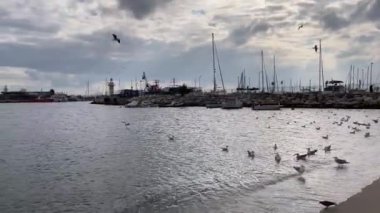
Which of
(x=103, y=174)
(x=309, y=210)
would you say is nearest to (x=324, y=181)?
(x=309, y=210)

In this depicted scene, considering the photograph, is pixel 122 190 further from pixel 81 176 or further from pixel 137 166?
pixel 137 166

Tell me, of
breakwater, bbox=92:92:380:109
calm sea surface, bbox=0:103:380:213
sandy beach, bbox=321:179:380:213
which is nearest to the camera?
sandy beach, bbox=321:179:380:213

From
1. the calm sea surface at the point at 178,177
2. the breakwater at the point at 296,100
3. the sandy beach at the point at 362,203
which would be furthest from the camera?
the breakwater at the point at 296,100

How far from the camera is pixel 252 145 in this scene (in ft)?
137

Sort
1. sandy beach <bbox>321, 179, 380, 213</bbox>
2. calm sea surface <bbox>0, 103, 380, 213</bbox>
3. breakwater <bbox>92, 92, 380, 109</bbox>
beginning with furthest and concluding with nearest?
breakwater <bbox>92, 92, 380, 109</bbox>, calm sea surface <bbox>0, 103, 380, 213</bbox>, sandy beach <bbox>321, 179, 380, 213</bbox>

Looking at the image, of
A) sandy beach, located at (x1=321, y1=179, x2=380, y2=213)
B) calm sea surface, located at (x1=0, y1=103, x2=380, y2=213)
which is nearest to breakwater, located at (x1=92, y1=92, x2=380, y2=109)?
calm sea surface, located at (x1=0, y1=103, x2=380, y2=213)

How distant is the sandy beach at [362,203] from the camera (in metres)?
15.7

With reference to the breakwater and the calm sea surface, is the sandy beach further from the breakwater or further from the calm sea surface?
the breakwater

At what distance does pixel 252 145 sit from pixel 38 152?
17.7 metres

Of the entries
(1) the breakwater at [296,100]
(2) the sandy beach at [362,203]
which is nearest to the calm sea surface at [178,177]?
(2) the sandy beach at [362,203]

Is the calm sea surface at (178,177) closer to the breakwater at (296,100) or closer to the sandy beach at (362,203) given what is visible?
the sandy beach at (362,203)

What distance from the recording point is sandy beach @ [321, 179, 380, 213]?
15.7 meters

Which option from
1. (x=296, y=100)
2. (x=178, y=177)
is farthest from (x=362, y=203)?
(x=296, y=100)

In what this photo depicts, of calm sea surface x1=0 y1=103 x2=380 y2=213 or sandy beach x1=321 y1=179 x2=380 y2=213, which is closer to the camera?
sandy beach x1=321 y1=179 x2=380 y2=213
